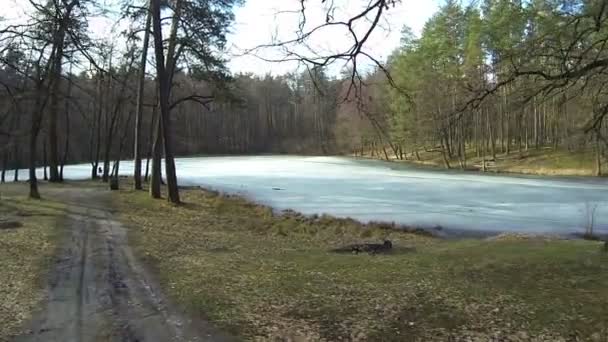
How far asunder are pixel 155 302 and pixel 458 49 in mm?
42043

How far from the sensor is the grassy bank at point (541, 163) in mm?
41750

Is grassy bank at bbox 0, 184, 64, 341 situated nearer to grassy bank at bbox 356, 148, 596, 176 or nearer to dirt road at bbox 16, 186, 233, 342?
dirt road at bbox 16, 186, 233, 342

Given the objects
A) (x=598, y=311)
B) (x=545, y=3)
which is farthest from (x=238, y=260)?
(x=545, y=3)

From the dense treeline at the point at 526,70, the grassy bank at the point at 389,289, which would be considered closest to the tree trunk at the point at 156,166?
the dense treeline at the point at 526,70

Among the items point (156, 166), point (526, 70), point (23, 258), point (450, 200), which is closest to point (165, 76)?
point (156, 166)

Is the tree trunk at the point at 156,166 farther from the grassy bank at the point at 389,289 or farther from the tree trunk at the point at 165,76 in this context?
the grassy bank at the point at 389,289

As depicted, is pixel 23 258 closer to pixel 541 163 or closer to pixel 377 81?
pixel 377 81

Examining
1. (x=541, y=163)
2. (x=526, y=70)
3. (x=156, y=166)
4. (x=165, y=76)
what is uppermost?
(x=165, y=76)

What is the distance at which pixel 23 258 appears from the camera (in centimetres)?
1005

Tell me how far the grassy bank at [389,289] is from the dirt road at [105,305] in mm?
334

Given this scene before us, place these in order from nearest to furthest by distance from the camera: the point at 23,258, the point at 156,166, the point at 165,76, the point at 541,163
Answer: the point at 23,258
the point at 165,76
the point at 156,166
the point at 541,163

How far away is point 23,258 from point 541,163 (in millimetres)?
41982

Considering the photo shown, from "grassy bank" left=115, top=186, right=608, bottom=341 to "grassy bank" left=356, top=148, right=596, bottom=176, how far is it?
112 feet

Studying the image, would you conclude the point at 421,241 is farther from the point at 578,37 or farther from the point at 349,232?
the point at 578,37
